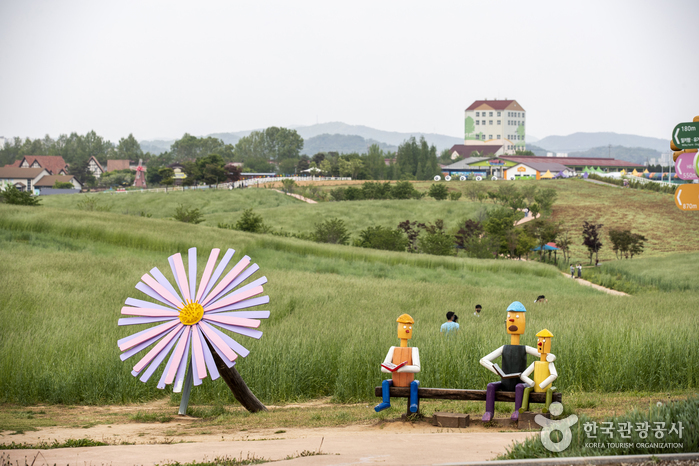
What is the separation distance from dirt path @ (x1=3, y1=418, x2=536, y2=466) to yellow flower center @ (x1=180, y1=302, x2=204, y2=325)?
Result: 5.12ft

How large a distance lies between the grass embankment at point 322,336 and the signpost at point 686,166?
3813 mm

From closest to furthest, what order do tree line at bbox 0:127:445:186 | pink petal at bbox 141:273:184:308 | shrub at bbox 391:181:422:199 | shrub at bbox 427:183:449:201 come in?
pink petal at bbox 141:273:184:308 < shrub at bbox 427:183:449:201 < shrub at bbox 391:181:422:199 < tree line at bbox 0:127:445:186

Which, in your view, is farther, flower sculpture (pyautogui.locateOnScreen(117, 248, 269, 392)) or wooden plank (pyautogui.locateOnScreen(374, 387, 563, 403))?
flower sculpture (pyautogui.locateOnScreen(117, 248, 269, 392))

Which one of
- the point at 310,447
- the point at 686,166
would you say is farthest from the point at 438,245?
the point at 310,447

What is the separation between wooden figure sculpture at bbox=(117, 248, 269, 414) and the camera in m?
7.62

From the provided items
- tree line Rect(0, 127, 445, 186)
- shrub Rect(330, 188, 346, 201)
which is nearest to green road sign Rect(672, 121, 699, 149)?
shrub Rect(330, 188, 346, 201)

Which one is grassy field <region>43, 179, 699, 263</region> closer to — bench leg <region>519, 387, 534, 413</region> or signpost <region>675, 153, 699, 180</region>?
signpost <region>675, 153, 699, 180</region>

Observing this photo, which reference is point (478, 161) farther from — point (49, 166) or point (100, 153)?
point (100, 153)

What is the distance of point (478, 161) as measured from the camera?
13950cm

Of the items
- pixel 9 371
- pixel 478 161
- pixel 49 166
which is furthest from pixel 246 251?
pixel 49 166

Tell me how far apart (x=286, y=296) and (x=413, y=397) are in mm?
11465

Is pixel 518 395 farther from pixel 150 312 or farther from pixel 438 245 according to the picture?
pixel 438 245

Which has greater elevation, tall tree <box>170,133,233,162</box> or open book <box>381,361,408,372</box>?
tall tree <box>170,133,233,162</box>

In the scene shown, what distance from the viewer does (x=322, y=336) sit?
11875 mm
